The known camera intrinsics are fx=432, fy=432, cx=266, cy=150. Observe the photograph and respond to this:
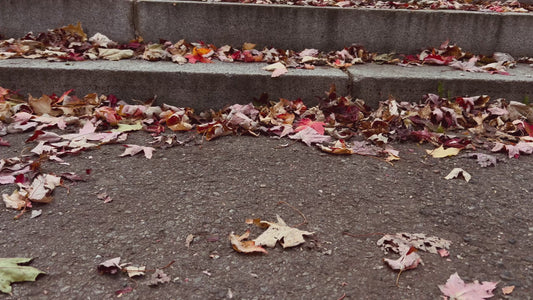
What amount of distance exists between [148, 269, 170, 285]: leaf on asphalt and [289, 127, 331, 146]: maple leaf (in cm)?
132

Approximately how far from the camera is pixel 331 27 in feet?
12.1

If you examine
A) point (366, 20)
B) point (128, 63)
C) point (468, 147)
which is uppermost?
point (366, 20)

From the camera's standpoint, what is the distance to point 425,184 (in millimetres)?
2279

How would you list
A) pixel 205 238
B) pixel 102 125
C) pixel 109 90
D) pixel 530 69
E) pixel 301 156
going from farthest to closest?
pixel 530 69 → pixel 109 90 → pixel 102 125 → pixel 301 156 → pixel 205 238

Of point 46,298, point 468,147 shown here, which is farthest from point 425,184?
point 46,298

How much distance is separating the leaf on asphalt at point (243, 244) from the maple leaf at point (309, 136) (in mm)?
1007

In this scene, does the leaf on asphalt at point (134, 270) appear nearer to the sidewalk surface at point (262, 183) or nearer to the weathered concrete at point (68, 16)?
the sidewalk surface at point (262, 183)

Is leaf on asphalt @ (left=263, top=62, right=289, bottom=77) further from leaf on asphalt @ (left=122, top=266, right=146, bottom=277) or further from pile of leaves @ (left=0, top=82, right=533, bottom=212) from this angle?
leaf on asphalt @ (left=122, top=266, right=146, bottom=277)

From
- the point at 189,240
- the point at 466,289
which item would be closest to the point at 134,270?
the point at 189,240

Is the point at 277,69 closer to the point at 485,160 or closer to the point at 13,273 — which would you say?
the point at 485,160

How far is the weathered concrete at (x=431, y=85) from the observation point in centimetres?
314

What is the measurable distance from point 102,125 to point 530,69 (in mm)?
3306

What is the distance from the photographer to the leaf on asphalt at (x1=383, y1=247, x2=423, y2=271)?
1632mm

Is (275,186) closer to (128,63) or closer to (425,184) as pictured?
(425,184)
